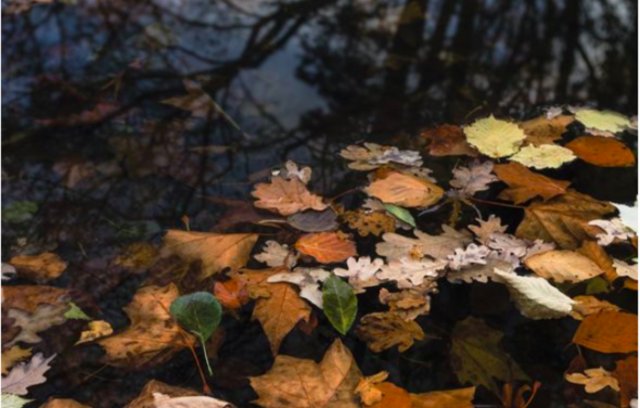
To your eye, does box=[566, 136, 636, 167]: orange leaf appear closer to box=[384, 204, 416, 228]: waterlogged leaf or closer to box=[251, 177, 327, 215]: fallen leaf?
box=[384, 204, 416, 228]: waterlogged leaf

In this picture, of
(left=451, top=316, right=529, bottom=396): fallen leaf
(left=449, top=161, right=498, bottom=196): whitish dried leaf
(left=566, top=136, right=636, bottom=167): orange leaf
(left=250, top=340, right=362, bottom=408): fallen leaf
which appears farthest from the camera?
(left=566, top=136, right=636, bottom=167): orange leaf

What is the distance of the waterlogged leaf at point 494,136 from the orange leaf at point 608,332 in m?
0.51

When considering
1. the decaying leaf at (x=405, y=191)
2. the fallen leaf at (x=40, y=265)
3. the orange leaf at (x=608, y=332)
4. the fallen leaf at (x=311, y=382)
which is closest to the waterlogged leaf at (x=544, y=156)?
the decaying leaf at (x=405, y=191)

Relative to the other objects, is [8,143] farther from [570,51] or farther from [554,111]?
[570,51]

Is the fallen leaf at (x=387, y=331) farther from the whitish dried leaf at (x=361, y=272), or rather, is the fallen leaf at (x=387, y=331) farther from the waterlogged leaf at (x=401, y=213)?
the waterlogged leaf at (x=401, y=213)

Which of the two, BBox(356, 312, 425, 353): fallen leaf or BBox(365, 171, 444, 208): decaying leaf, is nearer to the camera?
BBox(356, 312, 425, 353): fallen leaf

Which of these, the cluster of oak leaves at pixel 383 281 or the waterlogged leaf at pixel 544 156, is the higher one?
the waterlogged leaf at pixel 544 156

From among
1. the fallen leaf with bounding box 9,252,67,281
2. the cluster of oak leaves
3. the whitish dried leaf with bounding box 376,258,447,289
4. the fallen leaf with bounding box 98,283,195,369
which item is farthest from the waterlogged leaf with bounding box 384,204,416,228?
the fallen leaf with bounding box 9,252,67,281

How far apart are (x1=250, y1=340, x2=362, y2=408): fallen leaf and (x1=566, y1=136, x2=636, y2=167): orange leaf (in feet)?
2.82

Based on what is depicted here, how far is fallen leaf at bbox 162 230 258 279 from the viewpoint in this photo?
1.38m

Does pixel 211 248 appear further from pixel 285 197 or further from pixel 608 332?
pixel 608 332

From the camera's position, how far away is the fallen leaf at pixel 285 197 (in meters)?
1.52

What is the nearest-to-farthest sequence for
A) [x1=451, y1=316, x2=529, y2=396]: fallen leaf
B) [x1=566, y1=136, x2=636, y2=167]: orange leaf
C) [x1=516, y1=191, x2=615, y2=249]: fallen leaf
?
[x1=451, y1=316, x2=529, y2=396]: fallen leaf < [x1=516, y1=191, x2=615, y2=249]: fallen leaf < [x1=566, y1=136, x2=636, y2=167]: orange leaf

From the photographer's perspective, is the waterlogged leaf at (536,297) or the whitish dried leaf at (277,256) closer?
the waterlogged leaf at (536,297)
